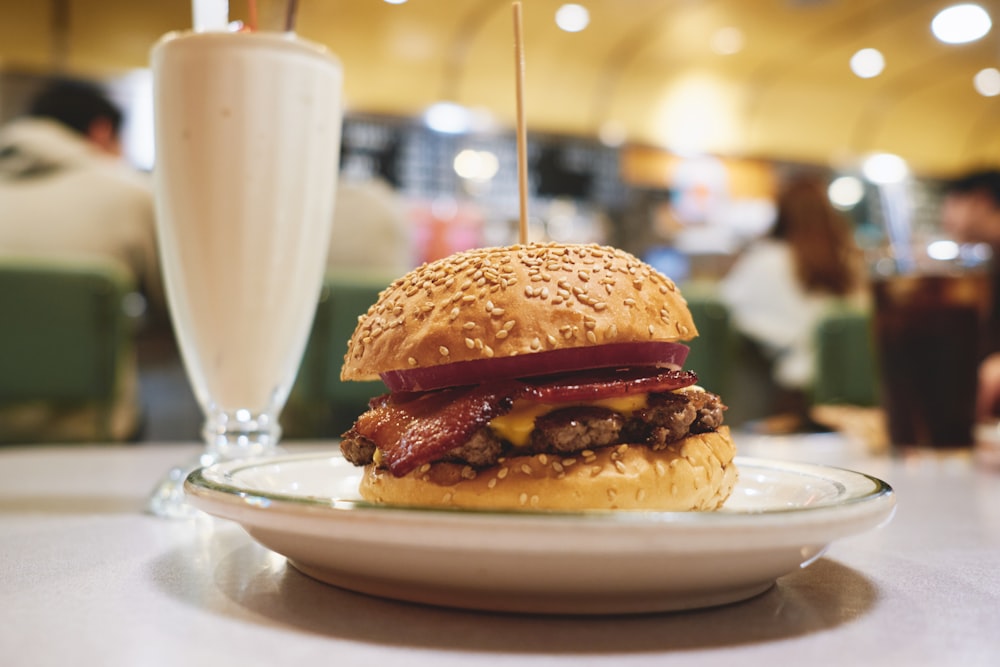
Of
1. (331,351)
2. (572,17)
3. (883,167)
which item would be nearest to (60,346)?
(331,351)

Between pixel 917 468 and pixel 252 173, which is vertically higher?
pixel 252 173

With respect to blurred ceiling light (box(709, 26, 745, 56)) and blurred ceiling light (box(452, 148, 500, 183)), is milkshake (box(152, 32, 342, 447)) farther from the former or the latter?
blurred ceiling light (box(709, 26, 745, 56))

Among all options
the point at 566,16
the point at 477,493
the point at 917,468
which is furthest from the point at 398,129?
the point at 477,493

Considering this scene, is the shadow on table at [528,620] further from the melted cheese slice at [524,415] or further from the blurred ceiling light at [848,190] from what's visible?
the blurred ceiling light at [848,190]

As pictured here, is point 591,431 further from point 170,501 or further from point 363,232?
point 363,232

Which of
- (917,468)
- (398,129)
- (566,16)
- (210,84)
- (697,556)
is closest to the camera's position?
(697,556)

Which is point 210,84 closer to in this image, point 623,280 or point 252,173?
point 252,173
